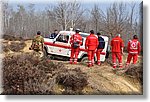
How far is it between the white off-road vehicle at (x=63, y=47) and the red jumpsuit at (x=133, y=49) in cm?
35

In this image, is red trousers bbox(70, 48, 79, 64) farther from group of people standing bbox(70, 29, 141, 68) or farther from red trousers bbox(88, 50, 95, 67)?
red trousers bbox(88, 50, 95, 67)

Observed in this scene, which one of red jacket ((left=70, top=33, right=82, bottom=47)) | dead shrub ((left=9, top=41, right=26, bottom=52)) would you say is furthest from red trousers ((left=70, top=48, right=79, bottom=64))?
dead shrub ((left=9, top=41, right=26, bottom=52))

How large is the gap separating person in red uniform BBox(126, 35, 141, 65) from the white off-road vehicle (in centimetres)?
35

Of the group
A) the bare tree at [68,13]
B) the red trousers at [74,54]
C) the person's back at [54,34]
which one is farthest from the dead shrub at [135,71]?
the person's back at [54,34]

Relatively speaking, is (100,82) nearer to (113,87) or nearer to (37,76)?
(113,87)

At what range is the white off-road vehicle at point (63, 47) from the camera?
230 inches

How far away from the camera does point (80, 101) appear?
567 cm

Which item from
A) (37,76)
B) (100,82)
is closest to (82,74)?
(100,82)

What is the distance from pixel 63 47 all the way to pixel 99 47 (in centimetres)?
54

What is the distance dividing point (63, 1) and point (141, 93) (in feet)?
5.82

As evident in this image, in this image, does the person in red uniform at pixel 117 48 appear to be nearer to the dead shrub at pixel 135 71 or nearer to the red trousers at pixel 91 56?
the dead shrub at pixel 135 71

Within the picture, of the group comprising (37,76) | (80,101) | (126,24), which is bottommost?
(80,101)

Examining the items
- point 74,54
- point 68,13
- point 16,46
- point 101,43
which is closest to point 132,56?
point 101,43

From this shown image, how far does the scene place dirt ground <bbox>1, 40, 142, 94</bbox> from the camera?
571cm
